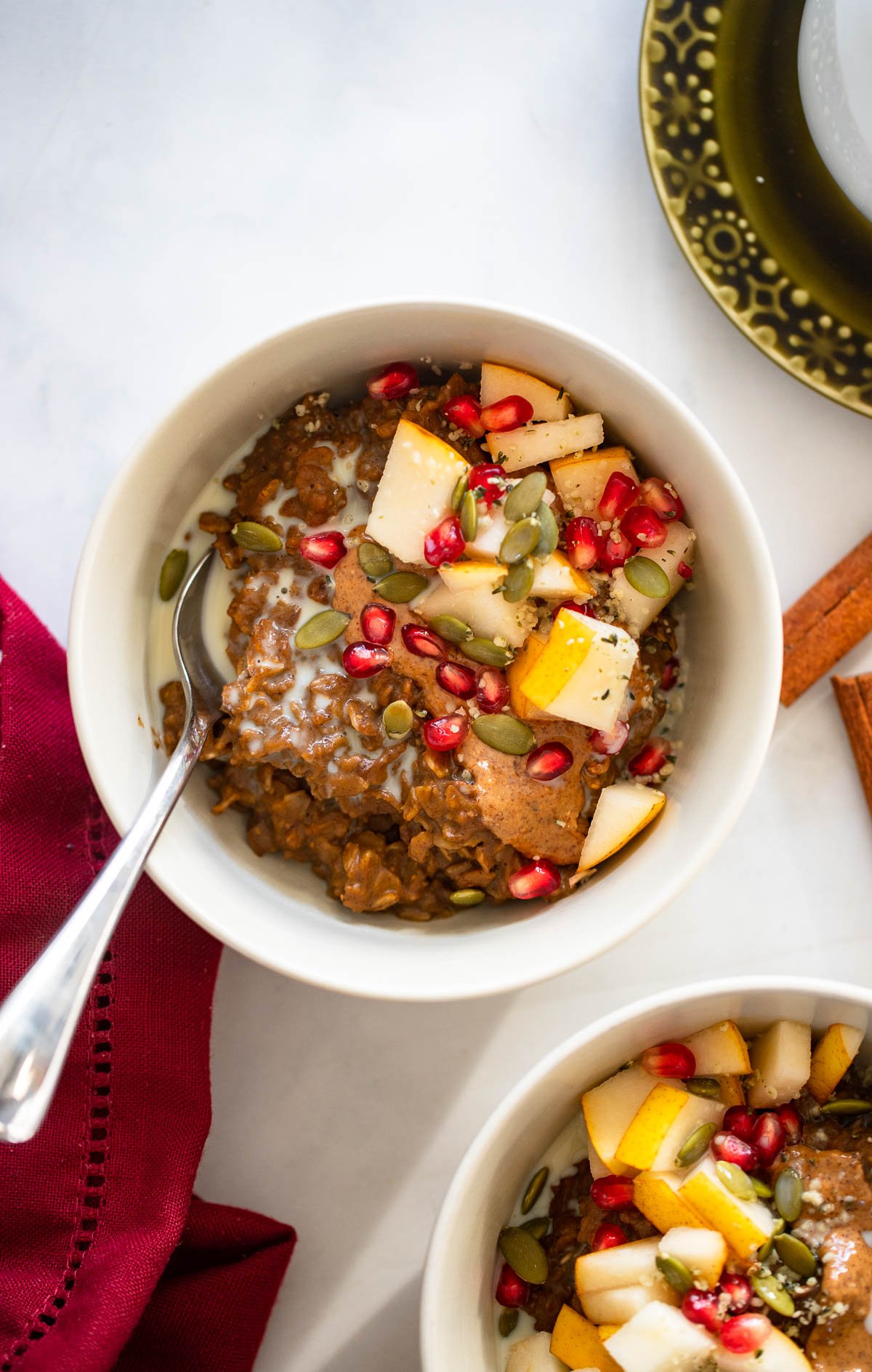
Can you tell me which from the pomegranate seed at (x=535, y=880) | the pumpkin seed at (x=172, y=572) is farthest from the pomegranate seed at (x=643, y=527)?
the pumpkin seed at (x=172, y=572)

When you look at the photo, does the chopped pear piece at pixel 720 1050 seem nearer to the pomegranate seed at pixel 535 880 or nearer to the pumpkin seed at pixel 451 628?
the pomegranate seed at pixel 535 880

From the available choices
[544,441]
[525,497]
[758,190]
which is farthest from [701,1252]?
[758,190]

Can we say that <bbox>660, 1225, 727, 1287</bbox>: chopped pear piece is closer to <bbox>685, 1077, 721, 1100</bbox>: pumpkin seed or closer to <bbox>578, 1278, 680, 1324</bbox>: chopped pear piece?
<bbox>578, 1278, 680, 1324</bbox>: chopped pear piece

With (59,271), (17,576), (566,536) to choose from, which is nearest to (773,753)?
(566,536)

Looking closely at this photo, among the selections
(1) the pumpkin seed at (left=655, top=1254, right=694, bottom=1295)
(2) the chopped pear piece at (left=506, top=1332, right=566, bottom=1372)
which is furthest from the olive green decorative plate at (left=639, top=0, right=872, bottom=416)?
(2) the chopped pear piece at (left=506, top=1332, right=566, bottom=1372)

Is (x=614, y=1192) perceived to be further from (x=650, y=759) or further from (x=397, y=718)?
(x=397, y=718)

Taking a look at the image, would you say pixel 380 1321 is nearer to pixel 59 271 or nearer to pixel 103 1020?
pixel 103 1020
